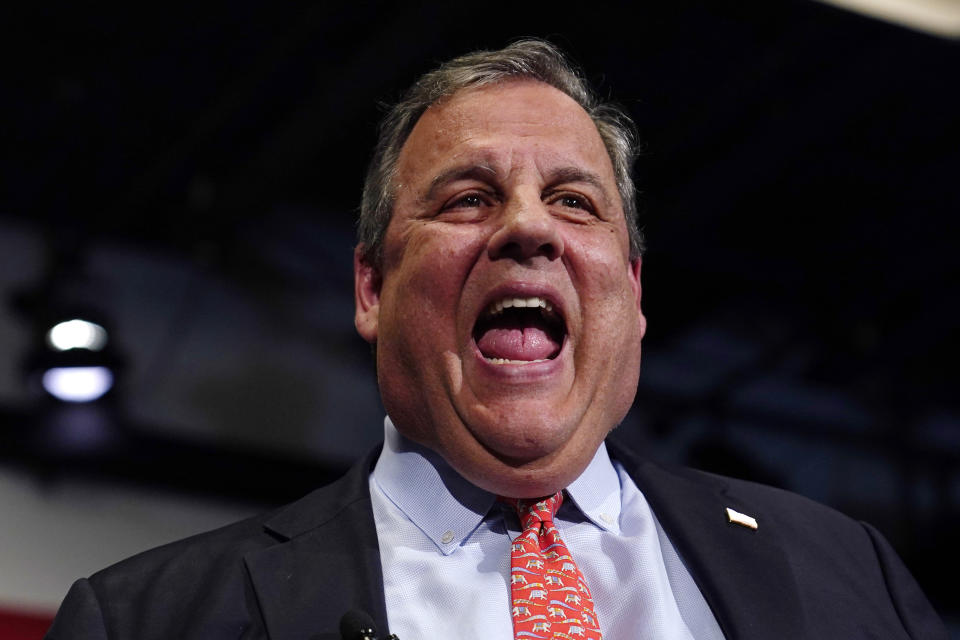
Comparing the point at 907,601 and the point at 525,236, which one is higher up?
the point at 525,236

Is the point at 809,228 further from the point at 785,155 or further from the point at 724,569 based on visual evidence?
the point at 724,569

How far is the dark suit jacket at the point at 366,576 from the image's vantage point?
5.01 feet

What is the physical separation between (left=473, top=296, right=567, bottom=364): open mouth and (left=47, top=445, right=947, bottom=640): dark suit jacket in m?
0.29

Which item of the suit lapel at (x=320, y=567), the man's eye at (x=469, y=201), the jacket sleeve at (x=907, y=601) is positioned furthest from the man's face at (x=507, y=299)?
the jacket sleeve at (x=907, y=601)

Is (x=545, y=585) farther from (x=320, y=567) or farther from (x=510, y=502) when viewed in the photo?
(x=320, y=567)

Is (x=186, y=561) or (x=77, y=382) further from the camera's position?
(x=77, y=382)

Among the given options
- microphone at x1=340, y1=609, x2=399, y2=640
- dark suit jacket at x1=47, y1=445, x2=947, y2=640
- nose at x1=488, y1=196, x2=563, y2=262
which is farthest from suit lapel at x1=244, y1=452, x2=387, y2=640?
nose at x1=488, y1=196, x2=563, y2=262

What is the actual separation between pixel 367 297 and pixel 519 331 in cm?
33

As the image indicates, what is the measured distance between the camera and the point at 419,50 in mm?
3674

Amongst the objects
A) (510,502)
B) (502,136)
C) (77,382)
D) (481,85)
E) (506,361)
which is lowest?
(510,502)

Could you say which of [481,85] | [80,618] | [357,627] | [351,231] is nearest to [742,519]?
[357,627]

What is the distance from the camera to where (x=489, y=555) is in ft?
5.40

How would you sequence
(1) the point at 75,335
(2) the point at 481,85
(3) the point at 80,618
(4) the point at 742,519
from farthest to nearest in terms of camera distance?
(1) the point at 75,335
(2) the point at 481,85
(4) the point at 742,519
(3) the point at 80,618

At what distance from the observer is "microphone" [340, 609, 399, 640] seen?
1327 mm
